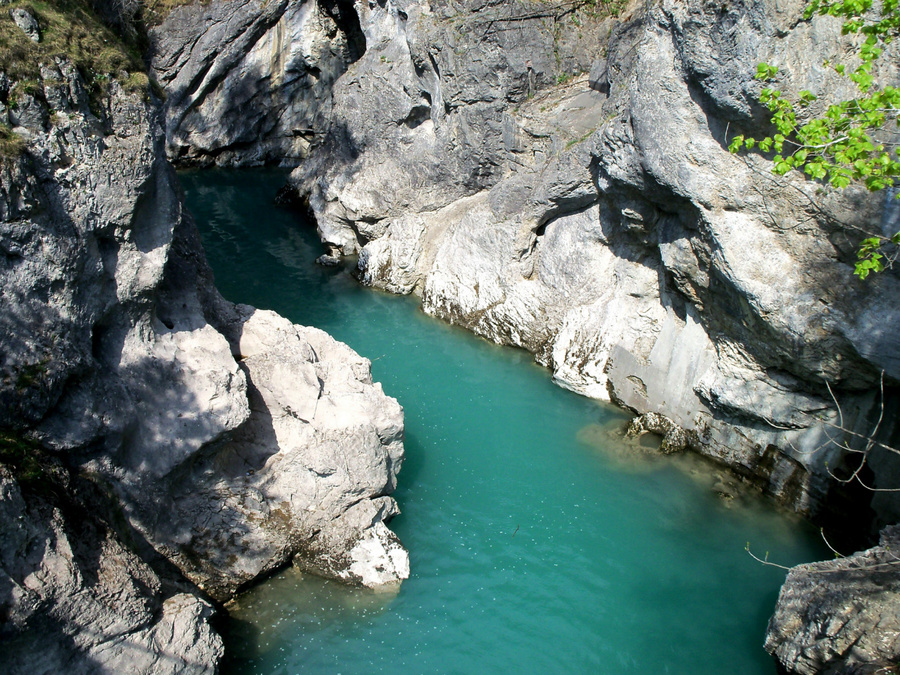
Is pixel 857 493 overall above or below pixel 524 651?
above

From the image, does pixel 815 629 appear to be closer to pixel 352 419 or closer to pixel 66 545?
pixel 352 419

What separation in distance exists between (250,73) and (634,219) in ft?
77.6

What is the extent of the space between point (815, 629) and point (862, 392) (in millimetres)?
4199

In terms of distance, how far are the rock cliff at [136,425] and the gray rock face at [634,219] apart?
19.3 feet

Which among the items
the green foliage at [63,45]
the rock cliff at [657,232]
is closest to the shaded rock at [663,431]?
the rock cliff at [657,232]

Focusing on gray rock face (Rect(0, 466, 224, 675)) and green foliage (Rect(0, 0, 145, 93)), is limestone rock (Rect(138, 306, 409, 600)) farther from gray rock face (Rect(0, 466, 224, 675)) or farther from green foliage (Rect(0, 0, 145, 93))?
green foliage (Rect(0, 0, 145, 93))

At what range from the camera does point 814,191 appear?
364 inches

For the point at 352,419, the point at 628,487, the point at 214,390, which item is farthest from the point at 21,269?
the point at 628,487

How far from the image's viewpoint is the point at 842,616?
7.20 metres

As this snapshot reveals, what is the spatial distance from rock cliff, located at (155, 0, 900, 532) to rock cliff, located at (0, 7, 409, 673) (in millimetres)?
5886

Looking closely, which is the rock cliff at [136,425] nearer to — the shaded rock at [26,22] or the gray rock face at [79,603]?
the gray rock face at [79,603]

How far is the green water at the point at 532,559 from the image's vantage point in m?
8.34

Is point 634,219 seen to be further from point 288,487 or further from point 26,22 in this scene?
point 26,22

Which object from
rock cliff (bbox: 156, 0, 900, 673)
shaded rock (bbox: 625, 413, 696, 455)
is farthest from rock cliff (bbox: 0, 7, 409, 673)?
rock cliff (bbox: 156, 0, 900, 673)
